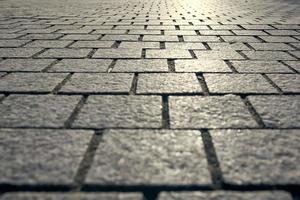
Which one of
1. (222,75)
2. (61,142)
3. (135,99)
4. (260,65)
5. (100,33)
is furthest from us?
(100,33)

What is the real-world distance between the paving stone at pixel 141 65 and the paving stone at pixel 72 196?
1.75 m

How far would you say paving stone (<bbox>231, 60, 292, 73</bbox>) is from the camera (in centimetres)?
289

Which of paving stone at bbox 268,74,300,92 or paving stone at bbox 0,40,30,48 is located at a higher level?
paving stone at bbox 0,40,30,48

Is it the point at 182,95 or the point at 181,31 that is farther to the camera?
the point at 181,31

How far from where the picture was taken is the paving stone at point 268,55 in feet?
10.9

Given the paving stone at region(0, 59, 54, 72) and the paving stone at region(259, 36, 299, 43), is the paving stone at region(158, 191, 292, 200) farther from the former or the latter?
the paving stone at region(259, 36, 299, 43)

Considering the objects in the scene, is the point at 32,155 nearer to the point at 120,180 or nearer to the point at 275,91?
the point at 120,180

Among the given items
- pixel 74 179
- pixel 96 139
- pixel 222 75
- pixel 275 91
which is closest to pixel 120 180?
pixel 74 179

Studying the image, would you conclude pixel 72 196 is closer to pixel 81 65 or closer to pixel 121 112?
pixel 121 112

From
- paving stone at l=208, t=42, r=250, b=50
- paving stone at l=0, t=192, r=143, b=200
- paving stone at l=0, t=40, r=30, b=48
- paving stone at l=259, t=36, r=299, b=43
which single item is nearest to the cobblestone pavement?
paving stone at l=0, t=192, r=143, b=200

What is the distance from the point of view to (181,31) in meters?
5.07

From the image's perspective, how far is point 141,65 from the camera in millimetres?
3068

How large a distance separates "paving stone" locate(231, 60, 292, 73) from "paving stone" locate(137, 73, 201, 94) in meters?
0.53

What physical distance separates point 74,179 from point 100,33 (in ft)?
12.4
